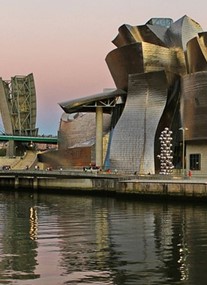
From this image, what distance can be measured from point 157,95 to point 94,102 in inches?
341

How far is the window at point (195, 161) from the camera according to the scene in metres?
51.2

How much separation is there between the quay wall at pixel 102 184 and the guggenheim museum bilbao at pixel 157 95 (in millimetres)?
5388

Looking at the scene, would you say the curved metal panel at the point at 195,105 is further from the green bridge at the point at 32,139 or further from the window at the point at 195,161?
the green bridge at the point at 32,139

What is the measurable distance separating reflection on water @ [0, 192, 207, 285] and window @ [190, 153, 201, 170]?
2079cm

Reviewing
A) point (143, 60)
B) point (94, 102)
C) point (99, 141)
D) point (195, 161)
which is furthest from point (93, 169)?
point (143, 60)

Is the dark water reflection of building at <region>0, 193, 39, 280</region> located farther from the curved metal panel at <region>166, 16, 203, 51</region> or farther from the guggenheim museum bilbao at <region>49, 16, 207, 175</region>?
the curved metal panel at <region>166, 16, 203, 51</region>

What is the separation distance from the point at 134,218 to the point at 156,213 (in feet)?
9.34

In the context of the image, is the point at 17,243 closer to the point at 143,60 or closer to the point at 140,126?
the point at 140,126

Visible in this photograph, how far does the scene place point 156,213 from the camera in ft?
96.8

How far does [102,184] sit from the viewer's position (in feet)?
145

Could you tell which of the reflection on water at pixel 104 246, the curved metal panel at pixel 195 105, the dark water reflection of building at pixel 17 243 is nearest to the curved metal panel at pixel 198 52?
the curved metal panel at pixel 195 105

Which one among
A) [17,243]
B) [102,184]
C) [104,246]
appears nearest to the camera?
[104,246]

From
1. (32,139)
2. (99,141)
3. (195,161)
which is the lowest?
(195,161)

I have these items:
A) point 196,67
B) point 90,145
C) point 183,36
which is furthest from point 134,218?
point 90,145
